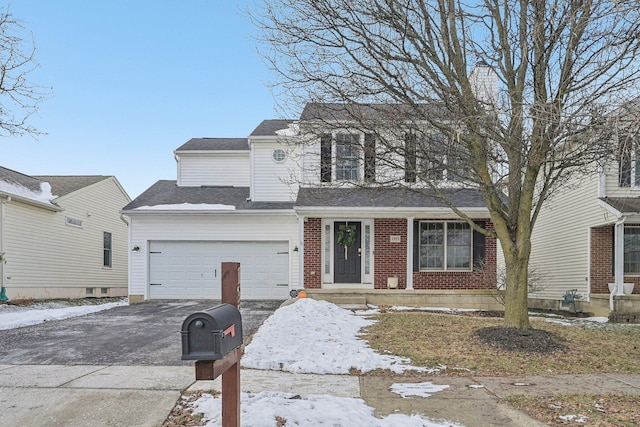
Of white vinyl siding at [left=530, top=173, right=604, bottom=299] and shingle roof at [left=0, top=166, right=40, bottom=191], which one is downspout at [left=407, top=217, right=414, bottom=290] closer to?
white vinyl siding at [left=530, top=173, right=604, bottom=299]

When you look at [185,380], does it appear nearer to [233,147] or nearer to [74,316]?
[74,316]

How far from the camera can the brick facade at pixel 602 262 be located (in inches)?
547

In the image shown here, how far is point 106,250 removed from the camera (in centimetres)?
2116

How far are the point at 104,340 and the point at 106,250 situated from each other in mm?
14485

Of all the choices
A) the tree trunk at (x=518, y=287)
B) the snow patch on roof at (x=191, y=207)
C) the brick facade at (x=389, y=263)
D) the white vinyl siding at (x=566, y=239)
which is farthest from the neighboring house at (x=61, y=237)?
the white vinyl siding at (x=566, y=239)

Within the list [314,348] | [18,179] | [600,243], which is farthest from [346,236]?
[18,179]

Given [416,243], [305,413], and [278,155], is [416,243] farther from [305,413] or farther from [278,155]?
[305,413]

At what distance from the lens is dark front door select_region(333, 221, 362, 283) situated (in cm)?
1412

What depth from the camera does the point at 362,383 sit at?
17.5 ft

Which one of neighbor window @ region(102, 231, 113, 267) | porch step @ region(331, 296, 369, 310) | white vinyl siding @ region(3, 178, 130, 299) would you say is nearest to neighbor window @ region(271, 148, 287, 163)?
porch step @ region(331, 296, 369, 310)

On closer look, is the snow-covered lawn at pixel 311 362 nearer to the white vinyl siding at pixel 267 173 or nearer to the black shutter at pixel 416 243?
the black shutter at pixel 416 243

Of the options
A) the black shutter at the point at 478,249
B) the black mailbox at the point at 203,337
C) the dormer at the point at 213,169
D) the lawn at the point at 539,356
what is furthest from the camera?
the dormer at the point at 213,169

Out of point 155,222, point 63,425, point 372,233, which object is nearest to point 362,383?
point 63,425

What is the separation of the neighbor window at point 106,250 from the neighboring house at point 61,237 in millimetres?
45
